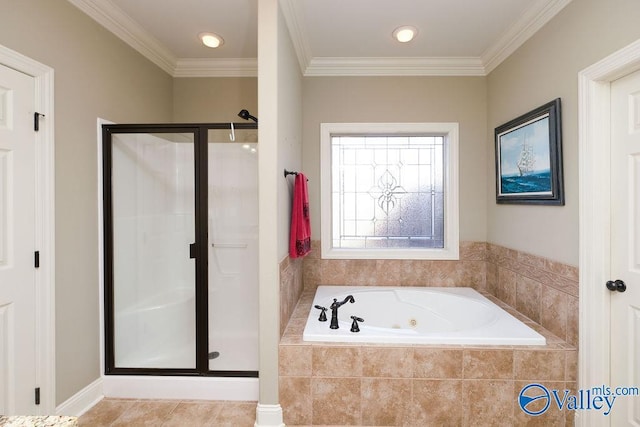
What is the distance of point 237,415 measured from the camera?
80.2 inches

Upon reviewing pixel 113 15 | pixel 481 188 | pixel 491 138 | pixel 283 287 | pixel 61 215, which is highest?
pixel 113 15

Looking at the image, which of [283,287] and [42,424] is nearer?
[42,424]

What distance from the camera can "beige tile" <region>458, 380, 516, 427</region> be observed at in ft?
5.88

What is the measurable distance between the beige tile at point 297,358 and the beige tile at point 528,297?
1.55m

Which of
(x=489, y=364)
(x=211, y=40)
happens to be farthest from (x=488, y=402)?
(x=211, y=40)

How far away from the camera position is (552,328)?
1996mm

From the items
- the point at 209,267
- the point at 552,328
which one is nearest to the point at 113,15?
the point at 209,267

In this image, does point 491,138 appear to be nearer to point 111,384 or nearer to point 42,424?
point 42,424

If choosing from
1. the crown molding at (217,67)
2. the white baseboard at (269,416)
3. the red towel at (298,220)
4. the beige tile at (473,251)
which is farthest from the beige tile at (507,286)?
the crown molding at (217,67)

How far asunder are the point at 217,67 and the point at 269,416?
2.82m

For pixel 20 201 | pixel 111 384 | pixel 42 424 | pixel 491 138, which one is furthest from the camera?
pixel 491 138

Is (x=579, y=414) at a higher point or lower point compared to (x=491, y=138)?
lower

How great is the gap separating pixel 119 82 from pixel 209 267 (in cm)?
150

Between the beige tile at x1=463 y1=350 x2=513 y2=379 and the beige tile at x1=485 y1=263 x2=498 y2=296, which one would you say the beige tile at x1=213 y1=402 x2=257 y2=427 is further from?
the beige tile at x1=485 y1=263 x2=498 y2=296
